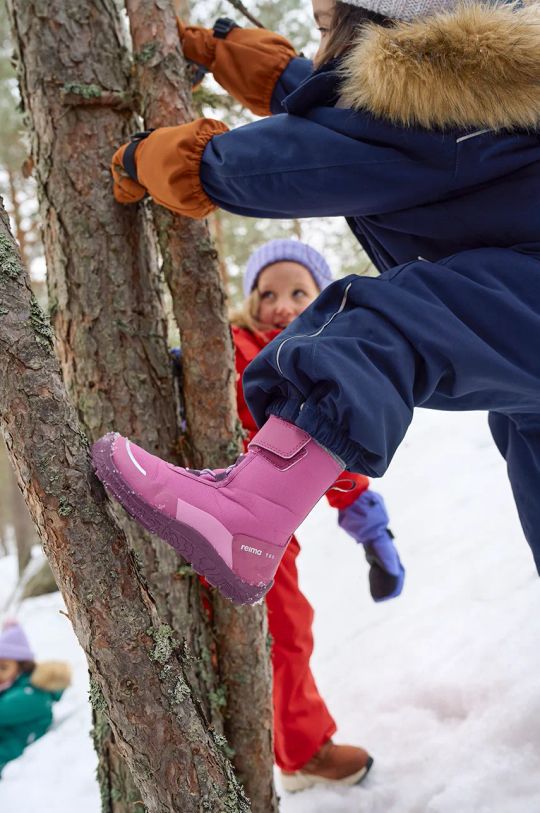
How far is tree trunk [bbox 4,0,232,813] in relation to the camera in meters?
1.82

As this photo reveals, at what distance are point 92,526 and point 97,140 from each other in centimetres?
126

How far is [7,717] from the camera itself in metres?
3.69

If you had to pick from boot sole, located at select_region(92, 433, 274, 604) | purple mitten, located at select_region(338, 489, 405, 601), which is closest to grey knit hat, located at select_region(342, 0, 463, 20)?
boot sole, located at select_region(92, 433, 274, 604)

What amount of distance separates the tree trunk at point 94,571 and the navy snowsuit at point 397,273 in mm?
404

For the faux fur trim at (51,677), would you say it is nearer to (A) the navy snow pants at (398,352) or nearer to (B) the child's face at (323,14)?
(A) the navy snow pants at (398,352)

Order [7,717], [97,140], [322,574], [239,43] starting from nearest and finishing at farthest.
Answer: [97,140], [239,43], [7,717], [322,574]

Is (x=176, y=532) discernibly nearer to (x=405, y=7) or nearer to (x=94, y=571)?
(x=94, y=571)

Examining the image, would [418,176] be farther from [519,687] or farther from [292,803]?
[292,803]

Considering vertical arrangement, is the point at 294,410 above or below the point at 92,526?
above

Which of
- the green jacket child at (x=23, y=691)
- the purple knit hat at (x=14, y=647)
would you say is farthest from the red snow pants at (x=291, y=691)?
the purple knit hat at (x=14, y=647)

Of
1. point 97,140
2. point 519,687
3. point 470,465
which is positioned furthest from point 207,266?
point 470,465

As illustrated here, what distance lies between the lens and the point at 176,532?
1244 mm

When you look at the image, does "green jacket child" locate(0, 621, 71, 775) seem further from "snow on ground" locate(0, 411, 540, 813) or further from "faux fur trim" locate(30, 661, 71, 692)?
"snow on ground" locate(0, 411, 540, 813)

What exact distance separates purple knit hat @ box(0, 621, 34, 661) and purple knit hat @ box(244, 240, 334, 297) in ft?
8.77
